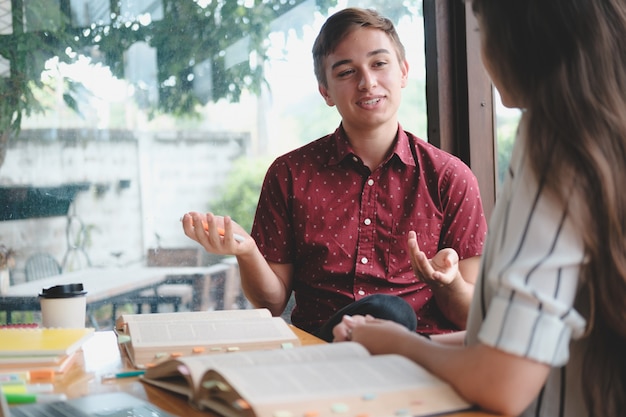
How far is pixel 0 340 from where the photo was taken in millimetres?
1308

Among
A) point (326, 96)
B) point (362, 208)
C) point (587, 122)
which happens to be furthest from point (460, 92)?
point (587, 122)

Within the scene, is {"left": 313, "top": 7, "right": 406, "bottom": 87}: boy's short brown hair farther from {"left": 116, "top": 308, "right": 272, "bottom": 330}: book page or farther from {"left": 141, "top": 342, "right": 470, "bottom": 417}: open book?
{"left": 141, "top": 342, "right": 470, "bottom": 417}: open book

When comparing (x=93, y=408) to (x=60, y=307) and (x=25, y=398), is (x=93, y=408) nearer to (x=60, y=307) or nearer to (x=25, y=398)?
(x=25, y=398)

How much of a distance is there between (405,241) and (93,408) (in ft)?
3.59

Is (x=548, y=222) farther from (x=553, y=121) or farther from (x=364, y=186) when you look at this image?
(x=364, y=186)

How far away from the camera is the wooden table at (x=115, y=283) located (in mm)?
2514

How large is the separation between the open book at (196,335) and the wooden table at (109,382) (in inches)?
1.2

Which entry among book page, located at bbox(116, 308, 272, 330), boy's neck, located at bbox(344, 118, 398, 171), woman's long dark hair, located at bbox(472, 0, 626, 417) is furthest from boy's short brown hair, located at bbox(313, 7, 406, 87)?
woman's long dark hair, located at bbox(472, 0, 626, 417)

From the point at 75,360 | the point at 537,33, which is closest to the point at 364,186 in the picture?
the point at 75,360

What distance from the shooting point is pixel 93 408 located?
3.27ft

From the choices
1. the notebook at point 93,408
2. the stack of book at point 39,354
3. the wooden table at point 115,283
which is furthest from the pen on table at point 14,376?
the wooden table at point 115,283

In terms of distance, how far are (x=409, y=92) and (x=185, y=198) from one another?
0.80 meters

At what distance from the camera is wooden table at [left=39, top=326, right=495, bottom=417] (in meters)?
0.99

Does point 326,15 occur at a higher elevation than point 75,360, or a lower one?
higher
